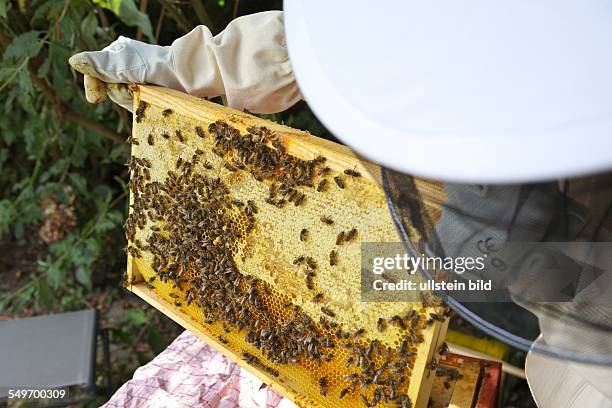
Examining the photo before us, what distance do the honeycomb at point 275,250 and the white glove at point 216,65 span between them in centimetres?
12

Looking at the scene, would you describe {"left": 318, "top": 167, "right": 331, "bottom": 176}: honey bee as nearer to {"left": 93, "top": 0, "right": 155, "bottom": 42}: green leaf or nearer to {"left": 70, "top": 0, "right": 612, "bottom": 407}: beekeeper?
{"left": 70, "top": 0, "right": 612, "bottom": 407}: beekeeper

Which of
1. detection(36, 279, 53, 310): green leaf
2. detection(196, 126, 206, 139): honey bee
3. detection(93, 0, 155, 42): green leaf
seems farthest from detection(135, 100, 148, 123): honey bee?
detection(36, 279, 53, 310): green leaf

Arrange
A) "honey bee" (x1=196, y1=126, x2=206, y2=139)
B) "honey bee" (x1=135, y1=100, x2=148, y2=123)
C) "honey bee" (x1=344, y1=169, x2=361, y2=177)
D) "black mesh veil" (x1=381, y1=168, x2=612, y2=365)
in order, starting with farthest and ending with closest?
"honey bee" (x1=135, y1=100, x2=148, y2=123) → "honey bee" (x1=196, y1=126, x2=206, y2=139) → "honey bee" (x1=344, y1=169, x2=361, y2=177) → "black mesh veil" (x1=381, y1=168, x2=612, y2=365)

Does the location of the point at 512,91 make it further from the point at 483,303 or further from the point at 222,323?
the point at 222,323

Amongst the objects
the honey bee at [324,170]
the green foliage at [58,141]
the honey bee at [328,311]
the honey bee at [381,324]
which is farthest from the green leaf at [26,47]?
the honey bee at [381,324]

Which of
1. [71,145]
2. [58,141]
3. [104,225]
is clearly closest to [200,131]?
[104,225]

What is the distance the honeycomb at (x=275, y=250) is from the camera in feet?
4.91

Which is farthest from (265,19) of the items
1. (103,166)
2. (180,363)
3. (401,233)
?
(103,166)

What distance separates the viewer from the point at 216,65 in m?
1.97

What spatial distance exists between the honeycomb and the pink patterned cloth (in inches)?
15.6

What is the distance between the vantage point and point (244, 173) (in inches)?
70.3

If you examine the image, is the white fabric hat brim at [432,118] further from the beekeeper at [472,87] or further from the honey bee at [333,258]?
the honey bee at [333,258]

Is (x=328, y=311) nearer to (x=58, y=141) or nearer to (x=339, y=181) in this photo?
(x=339, y=181)

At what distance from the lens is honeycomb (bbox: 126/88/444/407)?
1.50 meters
